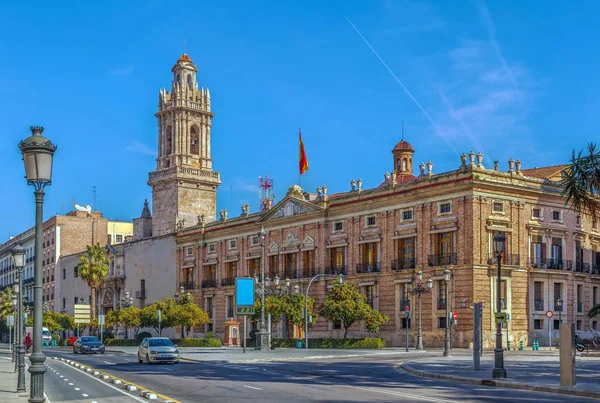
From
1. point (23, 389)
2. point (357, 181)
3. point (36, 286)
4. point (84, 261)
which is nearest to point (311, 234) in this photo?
point (357, 181)

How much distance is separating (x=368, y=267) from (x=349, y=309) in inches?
299

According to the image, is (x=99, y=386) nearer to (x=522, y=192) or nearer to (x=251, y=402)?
(x=251, y=402)

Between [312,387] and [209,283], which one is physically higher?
[209,283]

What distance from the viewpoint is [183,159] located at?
9525 cm

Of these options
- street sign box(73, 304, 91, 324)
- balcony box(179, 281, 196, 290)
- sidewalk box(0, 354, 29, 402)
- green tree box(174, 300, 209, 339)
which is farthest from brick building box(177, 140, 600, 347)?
sidewalk box(0, 354, 29, 402)

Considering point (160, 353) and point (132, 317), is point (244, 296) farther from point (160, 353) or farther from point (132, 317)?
point (132, 317)

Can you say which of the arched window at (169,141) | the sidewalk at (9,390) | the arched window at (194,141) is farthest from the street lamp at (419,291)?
the arched window at (169,141)

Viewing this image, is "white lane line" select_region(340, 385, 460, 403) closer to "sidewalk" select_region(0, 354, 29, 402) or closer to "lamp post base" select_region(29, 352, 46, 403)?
"sidewalk" select_region(0, 354, 29, 402)

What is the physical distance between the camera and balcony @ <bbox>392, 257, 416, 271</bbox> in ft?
213

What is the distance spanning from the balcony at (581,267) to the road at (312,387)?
35547mm

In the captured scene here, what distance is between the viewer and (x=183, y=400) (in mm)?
19938

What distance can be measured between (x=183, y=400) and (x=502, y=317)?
1336 cm

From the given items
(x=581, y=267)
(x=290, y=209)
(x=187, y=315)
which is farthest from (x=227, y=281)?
(x=581, y=267)

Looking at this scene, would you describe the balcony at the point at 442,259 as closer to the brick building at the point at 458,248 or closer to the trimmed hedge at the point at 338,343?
the brick building at the point at 458,248
